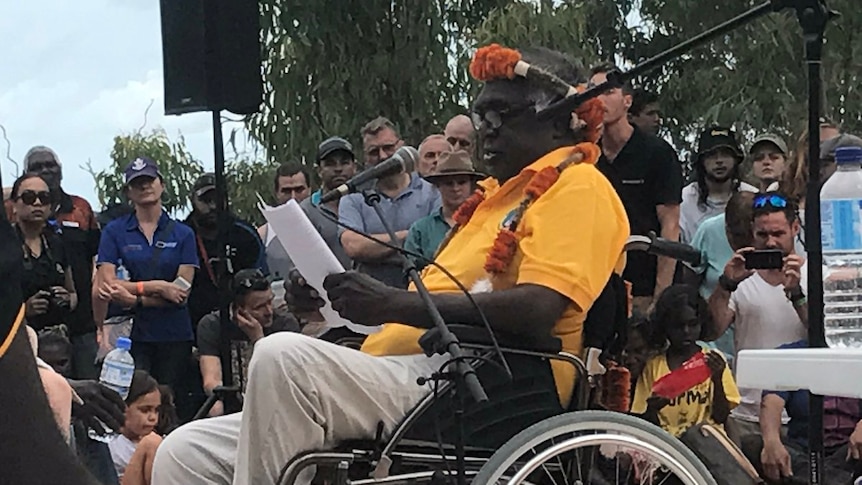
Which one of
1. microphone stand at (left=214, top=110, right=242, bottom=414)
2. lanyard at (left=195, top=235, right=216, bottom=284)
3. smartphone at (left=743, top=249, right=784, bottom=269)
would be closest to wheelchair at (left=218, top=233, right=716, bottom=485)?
smartphone at (left=743, top=249, right=784, bottom=269)

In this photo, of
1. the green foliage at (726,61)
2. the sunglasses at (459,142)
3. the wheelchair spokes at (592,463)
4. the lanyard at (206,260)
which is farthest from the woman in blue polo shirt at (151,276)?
the green foliage at (726,61)

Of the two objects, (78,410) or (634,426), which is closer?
(634,426)

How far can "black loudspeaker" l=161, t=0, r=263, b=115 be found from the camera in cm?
537

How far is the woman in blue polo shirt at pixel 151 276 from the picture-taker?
6.21 m

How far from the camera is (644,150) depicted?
17.3ft

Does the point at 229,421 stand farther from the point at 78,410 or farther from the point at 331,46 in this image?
the point at 331,46

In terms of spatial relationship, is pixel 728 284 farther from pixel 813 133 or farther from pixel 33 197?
pixel 33 197

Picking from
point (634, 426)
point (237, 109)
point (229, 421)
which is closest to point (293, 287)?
point (229, 421)

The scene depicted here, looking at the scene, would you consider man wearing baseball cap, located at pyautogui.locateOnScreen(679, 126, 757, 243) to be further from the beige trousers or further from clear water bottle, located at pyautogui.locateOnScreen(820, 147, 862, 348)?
the beige trousers

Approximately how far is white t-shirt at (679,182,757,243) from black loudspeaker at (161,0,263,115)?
1.84 meters

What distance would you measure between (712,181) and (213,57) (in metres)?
2.14

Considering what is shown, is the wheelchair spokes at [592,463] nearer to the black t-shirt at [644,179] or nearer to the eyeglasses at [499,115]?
the eyeglasses at [499,115]

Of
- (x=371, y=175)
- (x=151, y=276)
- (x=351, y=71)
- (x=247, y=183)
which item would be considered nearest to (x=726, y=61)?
(x=351, y=71)

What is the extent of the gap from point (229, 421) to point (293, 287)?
39 cm
